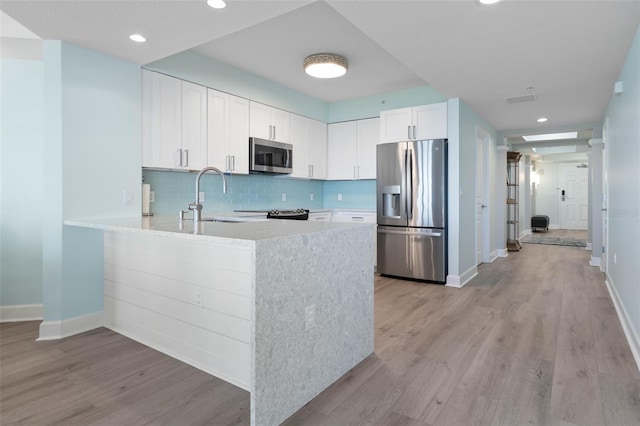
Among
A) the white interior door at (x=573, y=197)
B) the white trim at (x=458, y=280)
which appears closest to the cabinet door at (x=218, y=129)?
the white trim at (x=458, y=280)

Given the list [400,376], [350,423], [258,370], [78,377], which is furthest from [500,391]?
[78,377]

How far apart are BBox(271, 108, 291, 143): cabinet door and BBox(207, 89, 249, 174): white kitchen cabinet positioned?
1.59 ft

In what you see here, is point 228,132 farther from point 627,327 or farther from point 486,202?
point 486,202

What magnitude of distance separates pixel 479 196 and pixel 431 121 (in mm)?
1749

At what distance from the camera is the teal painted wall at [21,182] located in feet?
10.2

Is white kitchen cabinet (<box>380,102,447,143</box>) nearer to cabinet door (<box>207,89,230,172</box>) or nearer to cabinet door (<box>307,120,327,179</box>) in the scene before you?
cabinet door (<box>307,120,327,179</box>)

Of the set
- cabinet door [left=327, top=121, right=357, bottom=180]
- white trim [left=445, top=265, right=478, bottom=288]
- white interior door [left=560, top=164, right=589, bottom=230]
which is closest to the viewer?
white trim [left=445, top=265, right=478, bottom=288]

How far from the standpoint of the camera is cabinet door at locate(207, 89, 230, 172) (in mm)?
3855

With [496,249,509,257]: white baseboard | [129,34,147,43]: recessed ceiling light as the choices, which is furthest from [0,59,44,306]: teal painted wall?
[496,249,509,257]: white baseboard

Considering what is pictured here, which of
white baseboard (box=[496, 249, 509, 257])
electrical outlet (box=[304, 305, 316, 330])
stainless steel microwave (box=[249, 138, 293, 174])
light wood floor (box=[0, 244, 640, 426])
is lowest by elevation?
light wood floor (box=[0, 244, 640, 426])

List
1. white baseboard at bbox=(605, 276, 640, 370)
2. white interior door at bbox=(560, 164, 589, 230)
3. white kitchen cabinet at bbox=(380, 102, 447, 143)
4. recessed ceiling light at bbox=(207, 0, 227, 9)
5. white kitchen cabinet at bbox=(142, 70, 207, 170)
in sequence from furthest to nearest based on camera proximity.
Answer: white interior door at bbox=(560, 164, 589, 230), white kitchen cabinet at bbox=(380, 102, 447, 143), white kitchen cabinet at bbox=(142, 70, 207, 170), white baseboard at bbox=(605, 276, 640, 370), recessed ceiling light at bbox=(207, 0, 227, 9)

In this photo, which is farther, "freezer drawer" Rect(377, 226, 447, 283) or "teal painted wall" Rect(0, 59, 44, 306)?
"freezer drawer" Rect(377, 226, 447, 283)

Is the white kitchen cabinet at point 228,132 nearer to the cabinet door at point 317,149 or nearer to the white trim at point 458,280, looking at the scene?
the cabinet door at point 317,149

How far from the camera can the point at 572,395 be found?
6.43 feet
